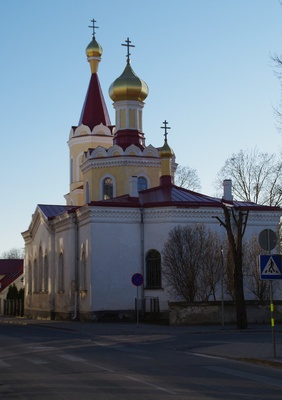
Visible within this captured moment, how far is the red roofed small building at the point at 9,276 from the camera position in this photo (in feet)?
239

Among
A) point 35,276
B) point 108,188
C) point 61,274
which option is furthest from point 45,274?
point 108,188

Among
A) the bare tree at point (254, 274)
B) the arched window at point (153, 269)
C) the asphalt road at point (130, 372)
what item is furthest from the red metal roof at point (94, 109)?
the asphalt road at point (130, 372)

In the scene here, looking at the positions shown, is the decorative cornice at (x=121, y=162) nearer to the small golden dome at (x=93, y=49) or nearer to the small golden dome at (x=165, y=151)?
the small golden dome at (x=165, y=151)

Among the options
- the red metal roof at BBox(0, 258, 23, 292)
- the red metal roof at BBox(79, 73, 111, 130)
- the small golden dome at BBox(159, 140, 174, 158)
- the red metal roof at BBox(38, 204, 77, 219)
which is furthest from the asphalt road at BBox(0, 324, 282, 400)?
the red metal roof at BBox(0, 258, 23, 292)

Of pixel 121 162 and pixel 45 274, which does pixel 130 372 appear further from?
pixel 45 274

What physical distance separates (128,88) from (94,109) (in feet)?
23.4

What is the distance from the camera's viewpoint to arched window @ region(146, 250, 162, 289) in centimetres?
3972

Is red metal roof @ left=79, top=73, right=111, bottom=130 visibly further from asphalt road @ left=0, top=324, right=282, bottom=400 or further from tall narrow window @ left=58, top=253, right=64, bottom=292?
asphalt road @ left=0, top=324, right=282, bottom=400

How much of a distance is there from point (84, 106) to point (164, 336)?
33.0 m

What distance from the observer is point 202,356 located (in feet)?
59.3

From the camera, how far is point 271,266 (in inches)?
690

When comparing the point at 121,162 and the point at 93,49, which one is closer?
the point at 121,162

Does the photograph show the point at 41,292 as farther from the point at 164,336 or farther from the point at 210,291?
the point at 164,336

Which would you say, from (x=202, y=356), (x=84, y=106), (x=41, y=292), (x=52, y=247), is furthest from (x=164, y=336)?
(x=84, y=106)
